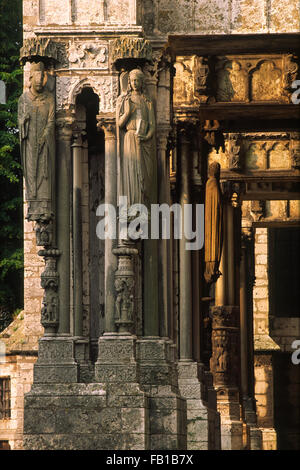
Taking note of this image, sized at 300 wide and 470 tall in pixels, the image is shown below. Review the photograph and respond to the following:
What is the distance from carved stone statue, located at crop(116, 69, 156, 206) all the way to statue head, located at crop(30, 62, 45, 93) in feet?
3.35

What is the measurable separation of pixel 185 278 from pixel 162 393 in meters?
6.73

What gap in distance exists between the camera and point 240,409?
34.6 metres

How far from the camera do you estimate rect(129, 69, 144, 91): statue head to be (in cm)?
2178

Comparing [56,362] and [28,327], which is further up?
[28,327]

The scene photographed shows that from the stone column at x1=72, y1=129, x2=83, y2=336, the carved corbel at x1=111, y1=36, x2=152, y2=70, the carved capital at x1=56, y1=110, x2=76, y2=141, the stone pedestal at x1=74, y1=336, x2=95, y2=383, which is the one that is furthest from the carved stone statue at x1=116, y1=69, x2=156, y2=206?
the stone pedestal at x1=74, y1=336, x2=95, y2=383

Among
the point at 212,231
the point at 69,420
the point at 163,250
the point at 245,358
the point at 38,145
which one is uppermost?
the point at 38,145

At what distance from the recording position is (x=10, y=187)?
4406 centimetres

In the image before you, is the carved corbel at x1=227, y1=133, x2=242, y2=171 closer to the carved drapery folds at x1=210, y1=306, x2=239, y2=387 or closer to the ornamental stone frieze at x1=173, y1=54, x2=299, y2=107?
the carved drapery folds at x1=210, y1=306, x2=239, y2=387

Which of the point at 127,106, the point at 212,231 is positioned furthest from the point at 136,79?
the point at 212,231

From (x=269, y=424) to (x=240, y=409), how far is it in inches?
280

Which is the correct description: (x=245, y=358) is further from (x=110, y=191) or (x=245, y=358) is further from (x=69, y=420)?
(x=69, y=420)

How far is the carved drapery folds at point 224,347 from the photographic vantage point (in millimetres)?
34719

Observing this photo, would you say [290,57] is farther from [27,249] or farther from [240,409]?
[240,409]

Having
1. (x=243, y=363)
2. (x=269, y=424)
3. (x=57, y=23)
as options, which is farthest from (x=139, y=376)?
(x=269, y=424)
